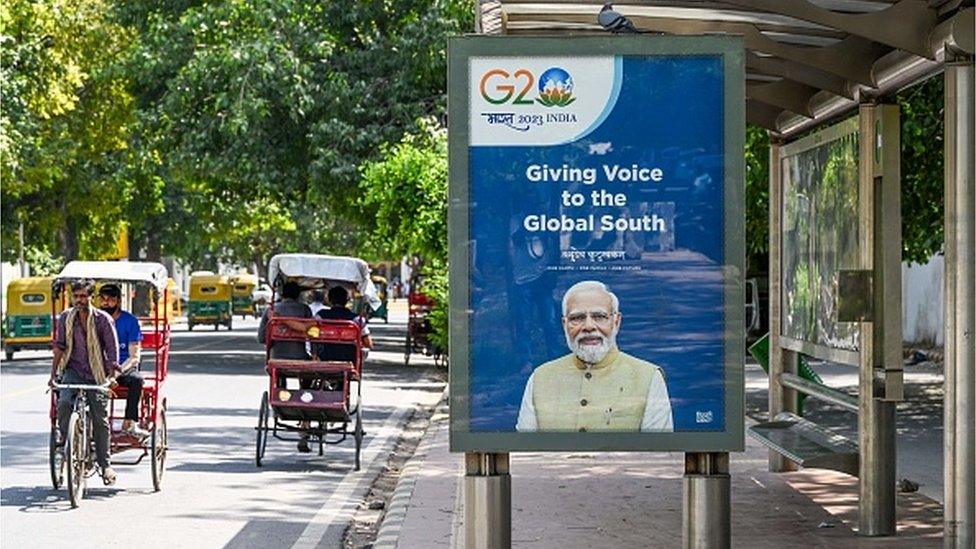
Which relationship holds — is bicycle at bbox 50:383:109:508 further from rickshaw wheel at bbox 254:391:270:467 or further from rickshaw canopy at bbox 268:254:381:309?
rickshaw canopy at bbox 268:254:381:309

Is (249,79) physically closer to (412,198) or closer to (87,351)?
(412,198)

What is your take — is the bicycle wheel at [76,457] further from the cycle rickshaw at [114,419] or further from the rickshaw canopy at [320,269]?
the rickshaw canopy at [320,269]

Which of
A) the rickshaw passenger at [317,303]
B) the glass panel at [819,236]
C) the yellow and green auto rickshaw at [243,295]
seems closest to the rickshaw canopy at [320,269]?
the rickshaw passenger at [317,303]

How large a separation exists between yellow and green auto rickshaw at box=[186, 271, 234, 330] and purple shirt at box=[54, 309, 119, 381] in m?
49.0

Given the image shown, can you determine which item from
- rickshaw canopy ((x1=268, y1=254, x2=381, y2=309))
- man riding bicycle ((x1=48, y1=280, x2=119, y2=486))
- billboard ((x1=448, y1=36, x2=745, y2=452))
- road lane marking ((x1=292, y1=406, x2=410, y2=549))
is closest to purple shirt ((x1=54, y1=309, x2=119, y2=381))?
man riding bicycle ((x1=48, y1=280, x2=119, y2=486))

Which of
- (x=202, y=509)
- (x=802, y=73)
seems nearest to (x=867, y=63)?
(x=802, y=73)

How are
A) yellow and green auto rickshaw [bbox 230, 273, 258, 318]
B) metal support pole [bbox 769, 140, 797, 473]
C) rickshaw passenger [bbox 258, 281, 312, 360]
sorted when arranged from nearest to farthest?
1. metal support pole [bbox 769, 140, 797, 473]
2. rickshaw passenger [bbox 258, 281, 312, 360]
3. yellow and green auto rickshaw [bbox 230, 273, 258, 318]

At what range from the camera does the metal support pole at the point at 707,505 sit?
331 inches

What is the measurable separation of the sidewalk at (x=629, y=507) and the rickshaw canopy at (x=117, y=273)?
9.36 ft

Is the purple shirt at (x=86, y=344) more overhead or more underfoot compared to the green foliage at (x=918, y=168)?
more underfoot

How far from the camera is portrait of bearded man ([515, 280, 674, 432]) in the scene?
8273mm

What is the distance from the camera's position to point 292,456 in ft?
59.4

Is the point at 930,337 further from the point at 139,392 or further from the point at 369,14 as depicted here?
the point at 139,392

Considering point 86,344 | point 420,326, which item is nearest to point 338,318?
point 86,344
